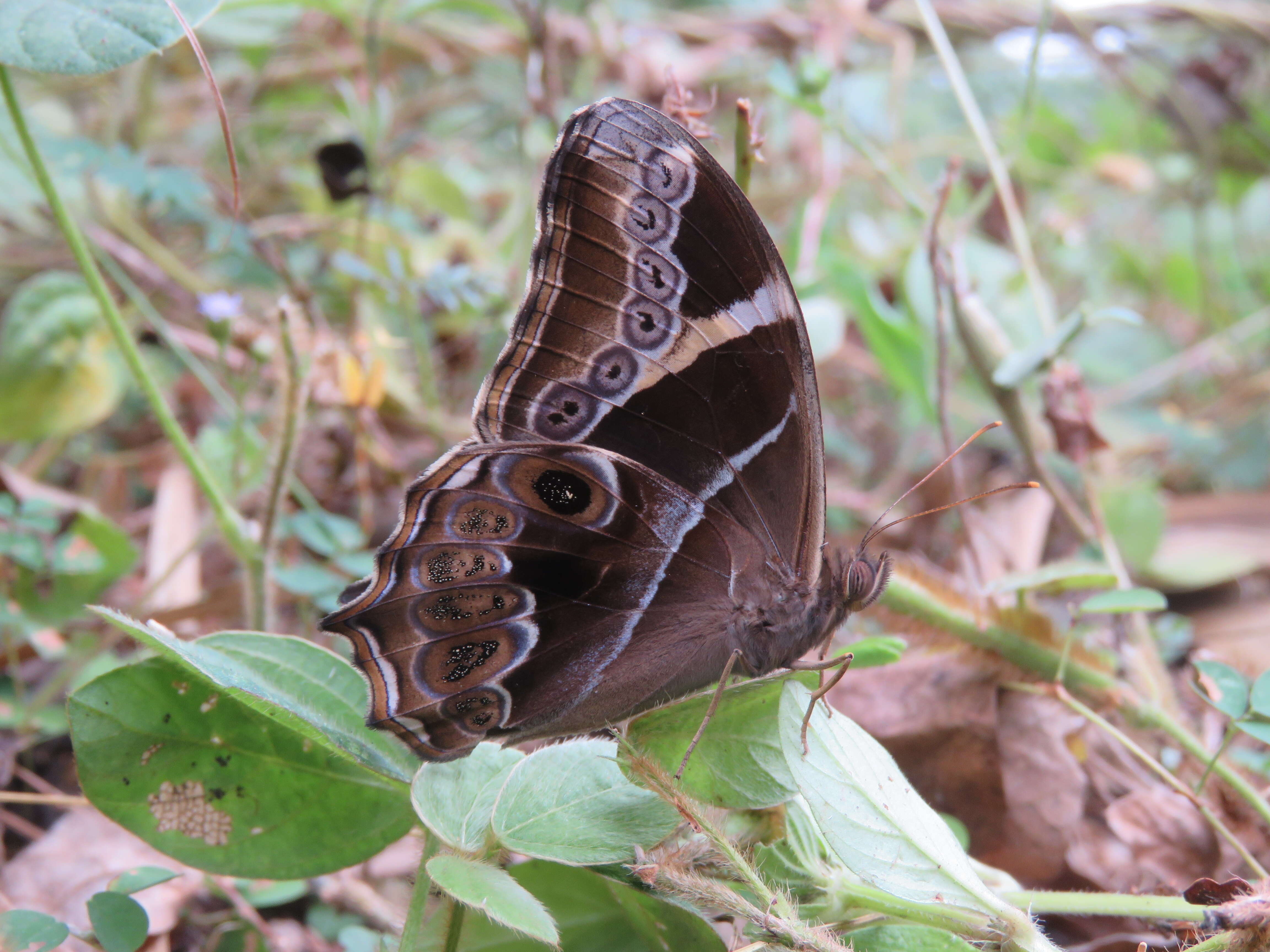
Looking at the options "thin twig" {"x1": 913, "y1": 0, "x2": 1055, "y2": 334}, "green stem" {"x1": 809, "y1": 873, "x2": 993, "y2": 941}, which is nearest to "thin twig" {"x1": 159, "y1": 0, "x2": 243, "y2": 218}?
"green stem" {"x1": 809, "y1": 873, "x2": 993, "y2": 941}

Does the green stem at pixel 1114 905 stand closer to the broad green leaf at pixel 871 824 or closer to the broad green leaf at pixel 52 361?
the broad green leaf at pixel 871 824

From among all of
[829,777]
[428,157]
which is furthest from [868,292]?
[428,157]

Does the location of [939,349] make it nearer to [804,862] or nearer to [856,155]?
[804,862]

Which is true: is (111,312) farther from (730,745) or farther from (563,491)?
(730,745)

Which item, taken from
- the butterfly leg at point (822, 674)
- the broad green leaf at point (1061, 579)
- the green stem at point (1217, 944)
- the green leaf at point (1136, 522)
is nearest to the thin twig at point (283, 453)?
the butterfly leg at point (822, 674)

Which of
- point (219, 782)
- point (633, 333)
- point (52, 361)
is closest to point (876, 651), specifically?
point (633, 333)
